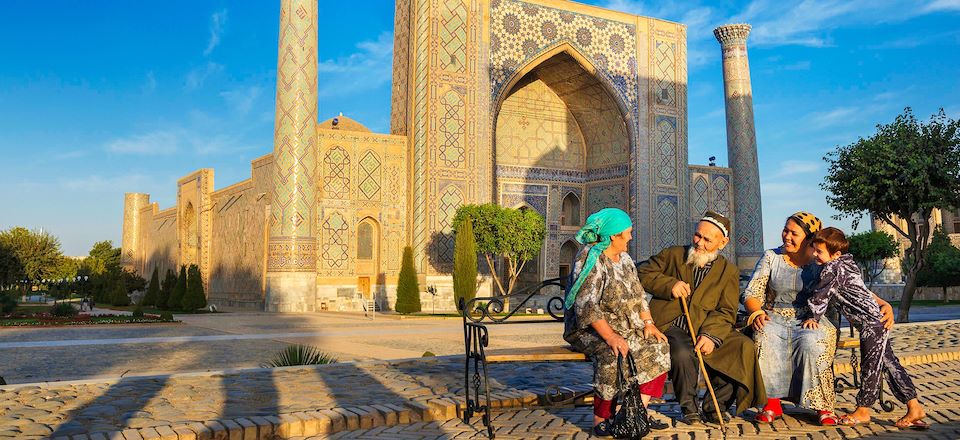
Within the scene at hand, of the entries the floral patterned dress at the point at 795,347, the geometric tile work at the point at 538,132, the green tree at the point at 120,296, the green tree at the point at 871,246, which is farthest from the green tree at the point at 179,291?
the green tree at the point at 871,246

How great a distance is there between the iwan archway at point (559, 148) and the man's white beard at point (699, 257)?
24.2 metres

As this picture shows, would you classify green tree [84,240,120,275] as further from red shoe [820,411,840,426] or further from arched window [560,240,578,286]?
red shoe [820,411,840,426]

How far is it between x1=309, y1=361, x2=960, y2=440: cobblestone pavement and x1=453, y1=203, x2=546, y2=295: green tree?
1883 centimetres

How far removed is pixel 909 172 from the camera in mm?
15234

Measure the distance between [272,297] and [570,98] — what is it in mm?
14615

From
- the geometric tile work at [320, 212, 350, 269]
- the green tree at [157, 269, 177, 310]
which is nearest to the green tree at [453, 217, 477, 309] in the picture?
the geometric tile work at [320, 212, 350, 269]

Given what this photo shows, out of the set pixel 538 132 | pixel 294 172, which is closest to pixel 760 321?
pixel 294 172

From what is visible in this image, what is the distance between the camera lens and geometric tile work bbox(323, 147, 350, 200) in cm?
2439

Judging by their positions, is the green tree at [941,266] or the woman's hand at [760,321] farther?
the green tree at [941,266]

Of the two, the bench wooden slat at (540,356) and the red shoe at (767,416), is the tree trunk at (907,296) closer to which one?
the red shoe at (767,416)

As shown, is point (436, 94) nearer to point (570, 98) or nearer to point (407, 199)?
point (407, 199)

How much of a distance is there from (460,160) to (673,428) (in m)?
20.9

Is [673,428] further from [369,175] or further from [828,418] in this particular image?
[369,175]

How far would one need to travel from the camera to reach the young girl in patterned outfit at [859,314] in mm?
4711
